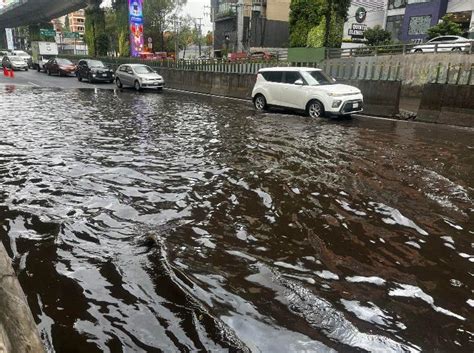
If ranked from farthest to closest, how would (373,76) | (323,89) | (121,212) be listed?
(373,76)
(323,89)
(121,212)

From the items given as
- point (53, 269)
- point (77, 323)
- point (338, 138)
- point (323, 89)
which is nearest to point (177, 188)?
point (53, 269)

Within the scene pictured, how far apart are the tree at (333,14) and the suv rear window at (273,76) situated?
7.58 m

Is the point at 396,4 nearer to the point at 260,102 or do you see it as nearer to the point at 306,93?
the point at 260,102

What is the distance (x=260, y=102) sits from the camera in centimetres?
1680

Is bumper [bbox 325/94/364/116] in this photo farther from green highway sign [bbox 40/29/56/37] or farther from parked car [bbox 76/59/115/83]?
green highway sign [bbox 40/29/56/37]

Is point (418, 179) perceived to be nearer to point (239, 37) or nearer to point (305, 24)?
point (305, 24)

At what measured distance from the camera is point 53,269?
392 cm

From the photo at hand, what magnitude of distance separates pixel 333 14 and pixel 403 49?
5964mm

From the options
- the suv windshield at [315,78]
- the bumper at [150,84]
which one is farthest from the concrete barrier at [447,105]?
the bumper at [150,84]

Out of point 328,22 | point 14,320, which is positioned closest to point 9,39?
point 328,22

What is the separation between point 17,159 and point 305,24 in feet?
61.3

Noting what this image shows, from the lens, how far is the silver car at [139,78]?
25.3 metres

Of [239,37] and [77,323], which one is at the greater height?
[239,37]

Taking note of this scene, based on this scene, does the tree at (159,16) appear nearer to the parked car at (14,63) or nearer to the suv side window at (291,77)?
the parked car at (14,63)
